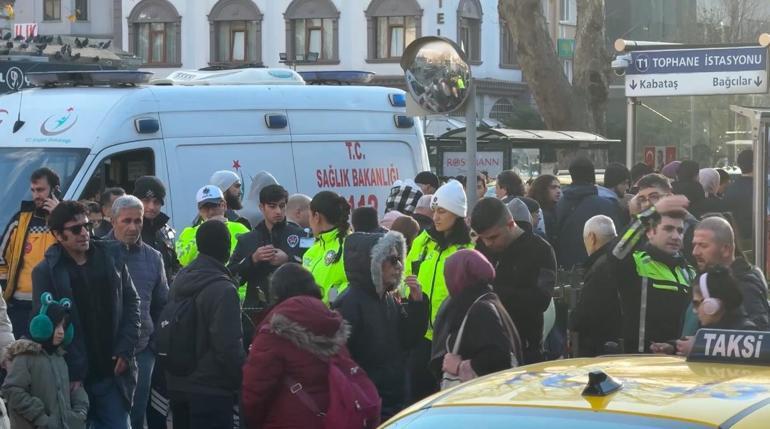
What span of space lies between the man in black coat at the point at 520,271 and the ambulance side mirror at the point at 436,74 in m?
1.87

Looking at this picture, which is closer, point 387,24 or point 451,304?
point 451,304

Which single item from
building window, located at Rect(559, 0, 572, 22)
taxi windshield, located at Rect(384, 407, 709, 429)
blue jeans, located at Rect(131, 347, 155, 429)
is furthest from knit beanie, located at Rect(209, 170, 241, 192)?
building window, located at Rect(559, 0, 572, 22)

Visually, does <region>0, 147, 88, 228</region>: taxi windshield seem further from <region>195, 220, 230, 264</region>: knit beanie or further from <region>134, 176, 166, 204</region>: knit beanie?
<region>195, 220, 230, 264</region>: knit beanie

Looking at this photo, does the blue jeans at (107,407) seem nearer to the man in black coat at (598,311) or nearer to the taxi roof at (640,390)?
the man in black coat at (598,311)

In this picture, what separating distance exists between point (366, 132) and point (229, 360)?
551cm

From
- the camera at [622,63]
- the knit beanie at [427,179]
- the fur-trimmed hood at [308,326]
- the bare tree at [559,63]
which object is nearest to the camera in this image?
the fur-trimmed hood at [308,326]

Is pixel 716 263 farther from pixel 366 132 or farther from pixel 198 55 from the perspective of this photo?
pixel 198 55

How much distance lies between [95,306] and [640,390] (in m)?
4.40

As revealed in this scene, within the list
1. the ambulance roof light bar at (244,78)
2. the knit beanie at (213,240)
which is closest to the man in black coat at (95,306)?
the knit beanie at (213,240)

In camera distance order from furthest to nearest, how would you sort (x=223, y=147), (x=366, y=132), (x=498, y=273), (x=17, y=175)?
(x=366, y=132) < (x=223, y=147) < (x=17, y=175) < (x=498, y=273)

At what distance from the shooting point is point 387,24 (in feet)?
183

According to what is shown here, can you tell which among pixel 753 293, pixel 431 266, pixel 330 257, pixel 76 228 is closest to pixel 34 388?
pixel 76 228

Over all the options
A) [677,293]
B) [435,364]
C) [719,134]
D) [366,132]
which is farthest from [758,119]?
[719,134]

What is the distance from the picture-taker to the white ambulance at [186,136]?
10.4 metres
